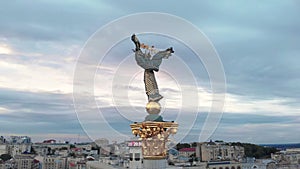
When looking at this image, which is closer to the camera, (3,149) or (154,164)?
(154,164)

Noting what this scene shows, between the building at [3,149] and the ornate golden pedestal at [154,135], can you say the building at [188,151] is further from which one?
the ornate golden pedestal at [154,135]

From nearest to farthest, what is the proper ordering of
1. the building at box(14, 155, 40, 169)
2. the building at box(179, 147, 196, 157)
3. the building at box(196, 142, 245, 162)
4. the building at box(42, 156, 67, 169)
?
the building at box(196, 142, 245, 162), the building at box(42, 156, 67, 169), the building at box(14, 155, 40, 169), the building at box(179, 147, 196, 157)

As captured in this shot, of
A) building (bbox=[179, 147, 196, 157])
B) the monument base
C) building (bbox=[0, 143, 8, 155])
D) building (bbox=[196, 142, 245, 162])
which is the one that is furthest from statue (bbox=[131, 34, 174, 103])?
building (bbox=[0, 143, 8, 155])

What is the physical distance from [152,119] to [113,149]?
647 cm

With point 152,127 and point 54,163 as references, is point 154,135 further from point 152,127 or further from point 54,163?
point 54,163

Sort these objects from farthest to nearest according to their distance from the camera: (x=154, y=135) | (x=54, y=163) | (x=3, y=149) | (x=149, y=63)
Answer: (x=3, y=149) < (x=54, y=163) < (x=149, y=63) < (x=154, y=135)

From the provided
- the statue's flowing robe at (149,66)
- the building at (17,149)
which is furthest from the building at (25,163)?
the statue's flowing robe at (149,66)

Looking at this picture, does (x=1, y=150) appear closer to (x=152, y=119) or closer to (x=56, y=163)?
(x=56, y=163)

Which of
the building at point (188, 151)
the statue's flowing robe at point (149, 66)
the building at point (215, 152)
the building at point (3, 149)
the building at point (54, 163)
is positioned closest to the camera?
the statue's flowing robe at point (149, 66)

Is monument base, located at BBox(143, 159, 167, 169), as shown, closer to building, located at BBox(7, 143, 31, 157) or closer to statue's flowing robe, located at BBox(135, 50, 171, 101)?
statue's flowing robe, located at BBox(135, 50, 171, 101)

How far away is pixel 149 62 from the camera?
8.61 m

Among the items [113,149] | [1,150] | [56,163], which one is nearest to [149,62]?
[113,149]

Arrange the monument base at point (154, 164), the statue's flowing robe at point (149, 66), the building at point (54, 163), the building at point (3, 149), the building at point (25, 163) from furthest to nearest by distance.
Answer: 1. the building at point (3, 149)
2. the building at point (25, 163)
3. the building at point (54, 163)
4. the statue's flowing robe at point (149, 66)
5. the monument base at point (154, 164)

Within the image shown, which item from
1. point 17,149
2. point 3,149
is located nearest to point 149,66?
point 17,149
